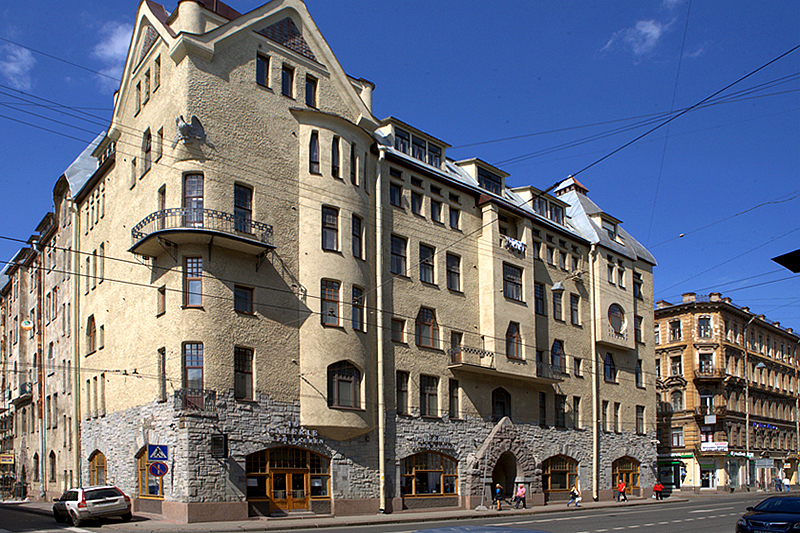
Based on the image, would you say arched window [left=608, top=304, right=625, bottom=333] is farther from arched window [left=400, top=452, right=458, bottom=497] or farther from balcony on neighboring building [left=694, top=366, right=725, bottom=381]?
balcony on neighboring building [left=694, top=366, right=725, bottom=381]

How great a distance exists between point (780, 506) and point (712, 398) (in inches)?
2083

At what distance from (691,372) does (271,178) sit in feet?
167

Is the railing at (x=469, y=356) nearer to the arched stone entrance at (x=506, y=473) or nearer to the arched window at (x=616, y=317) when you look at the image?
the arched stone entrance at (x=506, y=473)

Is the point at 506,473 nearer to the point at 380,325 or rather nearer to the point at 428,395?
the point at 428,395

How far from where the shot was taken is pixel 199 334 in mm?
27391

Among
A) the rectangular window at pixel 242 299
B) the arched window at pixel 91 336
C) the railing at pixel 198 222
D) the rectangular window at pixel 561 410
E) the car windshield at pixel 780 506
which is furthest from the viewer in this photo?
the rectangular window at pixel 561 410

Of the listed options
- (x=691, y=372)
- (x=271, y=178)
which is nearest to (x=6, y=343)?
(x=271, y=178)

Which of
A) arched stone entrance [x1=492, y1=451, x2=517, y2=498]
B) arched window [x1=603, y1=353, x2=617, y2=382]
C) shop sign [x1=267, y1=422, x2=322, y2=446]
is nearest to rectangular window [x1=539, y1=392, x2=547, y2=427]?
arched stone entrance [x1=492, y1=451, x2=517, y2=498]

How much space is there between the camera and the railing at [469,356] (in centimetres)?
3691

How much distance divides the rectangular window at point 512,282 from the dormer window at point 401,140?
27.4 ft

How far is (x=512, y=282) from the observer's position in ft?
133

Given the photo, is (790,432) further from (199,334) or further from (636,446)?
(199,334)

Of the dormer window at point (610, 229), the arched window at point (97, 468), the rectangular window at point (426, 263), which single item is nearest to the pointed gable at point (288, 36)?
the rectangular window at point (426, 263)

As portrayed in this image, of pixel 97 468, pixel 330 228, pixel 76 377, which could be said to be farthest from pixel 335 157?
pixel 97 468
